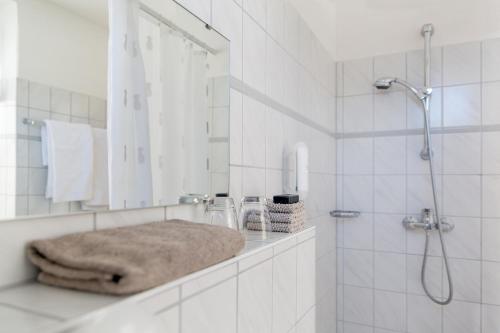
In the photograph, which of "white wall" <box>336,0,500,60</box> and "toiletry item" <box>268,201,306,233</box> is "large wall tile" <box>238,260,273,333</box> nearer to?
"toiletry item" <box>268,201,306,233</box>

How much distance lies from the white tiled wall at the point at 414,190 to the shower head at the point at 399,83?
11cm

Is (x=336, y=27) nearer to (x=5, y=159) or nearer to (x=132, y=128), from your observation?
(x=132, y=128)

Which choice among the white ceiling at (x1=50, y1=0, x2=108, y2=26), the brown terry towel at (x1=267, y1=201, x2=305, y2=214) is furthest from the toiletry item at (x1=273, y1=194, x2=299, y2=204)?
the white ceiling at (x1=50, y1=0, x2=108, y2=26)

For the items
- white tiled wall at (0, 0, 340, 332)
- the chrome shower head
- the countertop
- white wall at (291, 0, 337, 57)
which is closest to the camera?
the countertop

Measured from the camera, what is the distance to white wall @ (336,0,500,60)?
6.88ft

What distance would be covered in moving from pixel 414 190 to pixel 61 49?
2.15 metres

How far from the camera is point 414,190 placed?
2223mm

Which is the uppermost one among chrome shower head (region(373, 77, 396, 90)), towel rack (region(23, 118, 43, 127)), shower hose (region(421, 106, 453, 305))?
chrome shower head (region(373, 77, 396, 90))

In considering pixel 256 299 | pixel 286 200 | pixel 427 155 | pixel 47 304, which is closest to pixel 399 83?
pixel 427 155

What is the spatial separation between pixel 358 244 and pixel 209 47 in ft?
5.93

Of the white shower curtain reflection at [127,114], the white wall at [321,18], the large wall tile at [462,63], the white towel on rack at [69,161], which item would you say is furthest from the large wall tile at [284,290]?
the large wall tile at [462,63]

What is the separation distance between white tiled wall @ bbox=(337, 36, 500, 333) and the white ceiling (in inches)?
78.8

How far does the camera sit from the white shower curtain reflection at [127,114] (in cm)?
69

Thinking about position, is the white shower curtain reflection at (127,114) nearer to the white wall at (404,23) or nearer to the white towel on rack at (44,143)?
the white towel on rack at (44,143)
